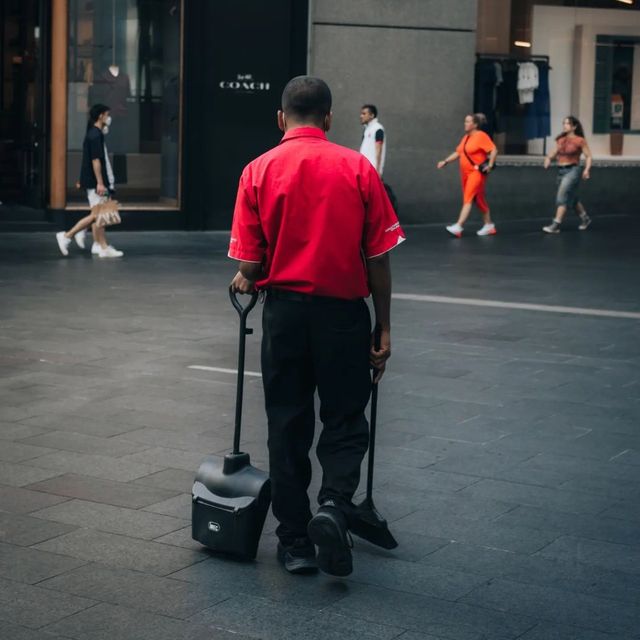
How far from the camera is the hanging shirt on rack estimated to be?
21.6 metres

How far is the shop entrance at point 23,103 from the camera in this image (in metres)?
18.6

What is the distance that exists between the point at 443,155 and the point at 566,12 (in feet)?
12.3

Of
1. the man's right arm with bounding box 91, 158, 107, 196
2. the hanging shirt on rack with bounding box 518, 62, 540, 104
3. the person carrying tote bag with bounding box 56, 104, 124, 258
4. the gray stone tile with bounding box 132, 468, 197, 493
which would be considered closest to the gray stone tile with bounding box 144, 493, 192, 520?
the gray stone tile with bounding box 132, 468, 197, 493

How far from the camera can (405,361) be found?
357 inches

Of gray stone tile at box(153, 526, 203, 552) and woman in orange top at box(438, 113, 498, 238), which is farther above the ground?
woman in orange top at box(438, 113, 498, 238)

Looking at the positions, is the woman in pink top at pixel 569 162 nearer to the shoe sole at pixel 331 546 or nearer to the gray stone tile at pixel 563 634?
the shoe sole at pixel 331 546

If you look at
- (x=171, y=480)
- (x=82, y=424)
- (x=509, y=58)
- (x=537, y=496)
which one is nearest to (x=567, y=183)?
(x=509, y=58)

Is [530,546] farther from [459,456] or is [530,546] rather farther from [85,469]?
[85,469]

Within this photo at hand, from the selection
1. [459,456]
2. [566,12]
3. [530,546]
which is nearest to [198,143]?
[566,12]

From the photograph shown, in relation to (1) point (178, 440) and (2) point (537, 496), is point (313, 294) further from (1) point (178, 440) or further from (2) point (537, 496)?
(1) point (178, 440)

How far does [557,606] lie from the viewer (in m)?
4.42

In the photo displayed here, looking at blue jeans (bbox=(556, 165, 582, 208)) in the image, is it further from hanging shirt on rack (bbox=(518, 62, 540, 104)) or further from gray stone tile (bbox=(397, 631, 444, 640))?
gray stone tile (bbox=(397, 631, 444, 640))

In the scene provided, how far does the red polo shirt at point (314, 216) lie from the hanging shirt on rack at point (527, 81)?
17.5m

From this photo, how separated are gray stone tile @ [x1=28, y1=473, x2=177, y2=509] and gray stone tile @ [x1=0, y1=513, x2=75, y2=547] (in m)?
0.36
